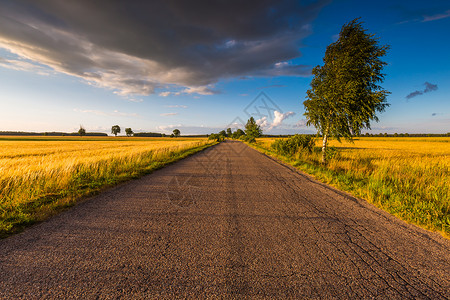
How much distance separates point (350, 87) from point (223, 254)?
10811 millimetres

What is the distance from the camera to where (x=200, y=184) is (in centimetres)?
675

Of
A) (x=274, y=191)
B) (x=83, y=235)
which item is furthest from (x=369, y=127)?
(x=83, y=235)

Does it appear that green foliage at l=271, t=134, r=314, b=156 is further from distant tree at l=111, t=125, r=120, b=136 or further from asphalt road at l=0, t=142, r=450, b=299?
distant tree at l=111, t=125, r=120, b=136

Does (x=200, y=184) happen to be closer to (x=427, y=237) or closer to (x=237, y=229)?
(x=237, y=229)

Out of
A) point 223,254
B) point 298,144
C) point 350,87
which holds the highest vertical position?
point 350,87

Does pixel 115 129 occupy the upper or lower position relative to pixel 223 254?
upper

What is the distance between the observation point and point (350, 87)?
30.8 feet

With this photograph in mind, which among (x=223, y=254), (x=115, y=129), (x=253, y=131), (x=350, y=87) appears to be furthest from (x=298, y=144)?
(x=115, y=129)

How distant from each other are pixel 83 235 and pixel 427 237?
6210mm

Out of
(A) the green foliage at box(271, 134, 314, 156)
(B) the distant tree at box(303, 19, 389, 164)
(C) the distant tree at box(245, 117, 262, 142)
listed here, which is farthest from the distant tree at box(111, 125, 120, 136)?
(B) the distant tree at box(303, 19, 389, 164)

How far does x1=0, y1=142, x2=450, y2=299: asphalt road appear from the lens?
2016 mm

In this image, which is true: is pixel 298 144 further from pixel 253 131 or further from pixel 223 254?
pixel 253 131

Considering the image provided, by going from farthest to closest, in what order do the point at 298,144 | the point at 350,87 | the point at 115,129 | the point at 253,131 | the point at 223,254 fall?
the point at 115,129 < the point at 253,131 < the point at 298,144 < the point at 350,87 < the point at 223,254

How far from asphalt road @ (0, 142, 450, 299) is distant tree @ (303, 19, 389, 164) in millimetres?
7496
